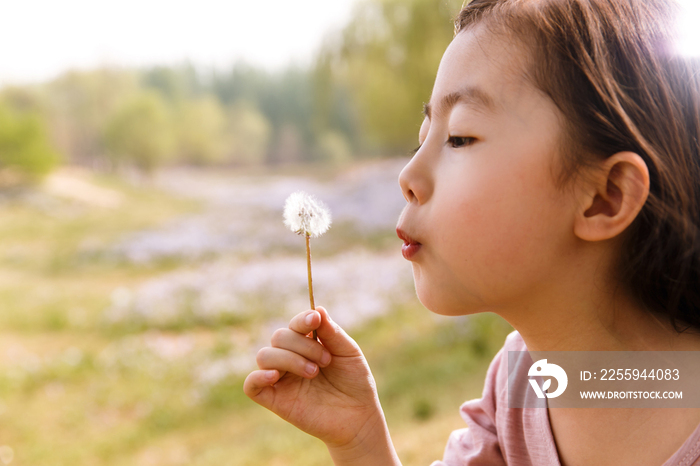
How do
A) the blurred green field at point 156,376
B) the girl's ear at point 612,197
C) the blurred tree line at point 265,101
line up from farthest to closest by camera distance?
the blurred tree line at point 265,101 < the blurred green field at point 156,376 < the girl's ear at point 612,197

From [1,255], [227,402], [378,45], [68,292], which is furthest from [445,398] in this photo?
[378,45]

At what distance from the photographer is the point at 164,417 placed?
2.41 m

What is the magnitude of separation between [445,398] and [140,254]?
3.22m

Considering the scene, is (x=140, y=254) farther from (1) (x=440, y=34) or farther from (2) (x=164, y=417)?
(1) (x=440, y=34)

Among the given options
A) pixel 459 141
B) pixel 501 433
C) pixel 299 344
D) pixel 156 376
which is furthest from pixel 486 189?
pixel 156 376

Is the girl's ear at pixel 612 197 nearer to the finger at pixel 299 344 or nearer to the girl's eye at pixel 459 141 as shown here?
the girl's eye at pixel 459 141

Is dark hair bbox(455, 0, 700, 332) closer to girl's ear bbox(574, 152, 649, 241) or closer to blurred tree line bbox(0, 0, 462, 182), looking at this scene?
girl's ear bbox(574, 152, 649, 241)

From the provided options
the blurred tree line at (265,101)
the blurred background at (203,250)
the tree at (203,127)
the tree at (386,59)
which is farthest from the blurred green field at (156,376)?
the tree at (386,59)

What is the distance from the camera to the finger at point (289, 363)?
0.58 metres

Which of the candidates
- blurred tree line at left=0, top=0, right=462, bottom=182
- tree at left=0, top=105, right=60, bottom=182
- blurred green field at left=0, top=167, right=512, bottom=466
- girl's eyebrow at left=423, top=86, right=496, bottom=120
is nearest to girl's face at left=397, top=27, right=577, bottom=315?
girl's eyebrow at left=423, top=86, right=496, bottom=120

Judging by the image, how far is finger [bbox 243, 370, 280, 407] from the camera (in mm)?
580

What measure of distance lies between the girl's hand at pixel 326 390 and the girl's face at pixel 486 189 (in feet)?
0.50
